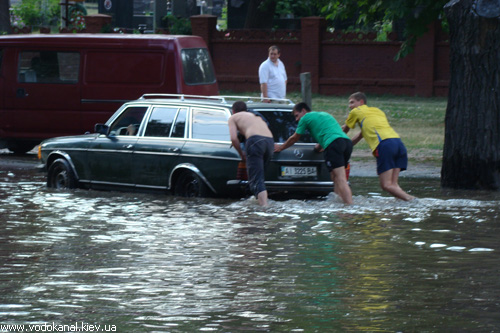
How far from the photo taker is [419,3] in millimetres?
22547

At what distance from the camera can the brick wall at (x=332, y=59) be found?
3170 centimetres

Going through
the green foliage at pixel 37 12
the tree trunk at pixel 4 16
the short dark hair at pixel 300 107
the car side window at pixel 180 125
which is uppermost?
the green foliage at pixel 37 12

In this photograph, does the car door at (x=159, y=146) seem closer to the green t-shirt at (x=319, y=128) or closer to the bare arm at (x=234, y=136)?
the bare arm at (x=234, y=136)

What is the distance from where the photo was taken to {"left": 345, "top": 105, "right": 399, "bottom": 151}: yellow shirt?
40.8 ft

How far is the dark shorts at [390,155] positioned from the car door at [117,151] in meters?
3.16

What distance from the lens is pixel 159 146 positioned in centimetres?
1277

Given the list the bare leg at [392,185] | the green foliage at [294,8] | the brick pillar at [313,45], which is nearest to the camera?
the bare leg at [392,185]

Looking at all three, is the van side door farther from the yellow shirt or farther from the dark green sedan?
the yellow shirt

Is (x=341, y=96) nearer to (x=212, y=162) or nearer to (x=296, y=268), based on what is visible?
(x=212, y=162)

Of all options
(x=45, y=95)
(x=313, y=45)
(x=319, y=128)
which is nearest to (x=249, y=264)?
(x=319, y=128)

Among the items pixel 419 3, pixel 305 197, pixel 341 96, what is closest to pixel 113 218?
pixel 305 197

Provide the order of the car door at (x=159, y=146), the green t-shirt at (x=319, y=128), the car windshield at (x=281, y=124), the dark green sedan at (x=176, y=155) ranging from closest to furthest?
the green t-shirt at (x=319, y=128) < the dark green sedan at (x=176, y=155) < the car windshield at (x=281, y=124) < the car door at (x=159, y=146)

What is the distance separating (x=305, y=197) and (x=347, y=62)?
820 inches

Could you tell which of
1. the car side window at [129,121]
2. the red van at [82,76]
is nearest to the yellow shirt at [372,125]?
the car side window at [129,121]
